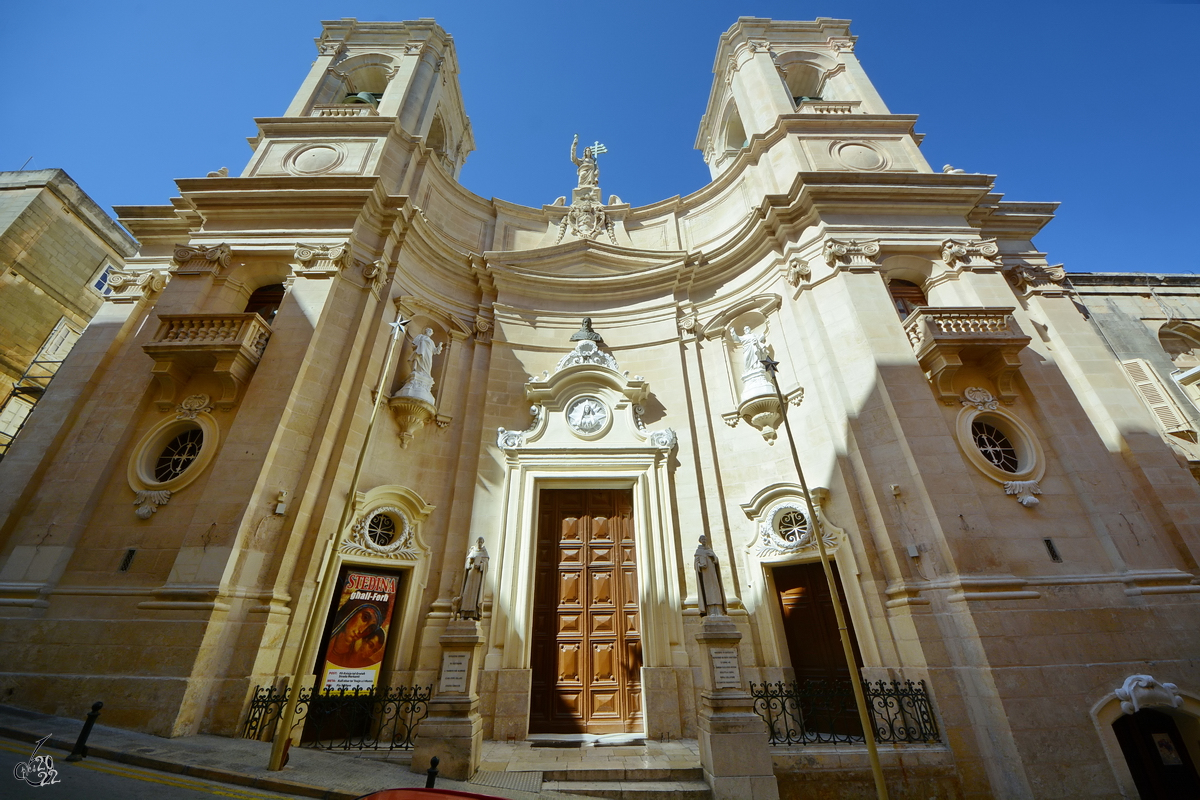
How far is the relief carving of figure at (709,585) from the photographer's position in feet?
26.3

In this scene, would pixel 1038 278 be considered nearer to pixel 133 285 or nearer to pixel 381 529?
pixel 381 529

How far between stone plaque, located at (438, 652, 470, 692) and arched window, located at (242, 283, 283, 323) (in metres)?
9.67

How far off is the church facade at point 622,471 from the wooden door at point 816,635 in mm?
83

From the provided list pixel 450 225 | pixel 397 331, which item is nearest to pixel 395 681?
pixel 397 331

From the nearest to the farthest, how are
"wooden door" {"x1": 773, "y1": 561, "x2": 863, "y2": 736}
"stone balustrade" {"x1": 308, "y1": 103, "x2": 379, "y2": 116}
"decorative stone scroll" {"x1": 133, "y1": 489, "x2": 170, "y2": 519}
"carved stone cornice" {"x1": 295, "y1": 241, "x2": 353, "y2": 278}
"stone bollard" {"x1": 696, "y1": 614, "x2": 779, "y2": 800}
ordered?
"stone bollard" {"x1": 696, "y1": 614, "x2": 779, "y2": 800} → "decorative stone scroll" {"x1": 133, "y1": 489, "x2": 170, "y2": 519} → "wooden door" {"x1": 773, "y1": 561, "x2": 863, "y2": 736} → "carved stone cornice" {"x1": 295, "y1": 241, "x2": 353, "y2": 278} → "stone balustrade" {"x1": 308, "y1": 103, "x2": 379, "y2": 116}

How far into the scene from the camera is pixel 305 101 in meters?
16.5

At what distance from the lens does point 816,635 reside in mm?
10109

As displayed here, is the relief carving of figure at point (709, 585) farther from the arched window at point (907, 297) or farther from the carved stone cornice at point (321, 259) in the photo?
the carved stone cornice at point (321, 259)

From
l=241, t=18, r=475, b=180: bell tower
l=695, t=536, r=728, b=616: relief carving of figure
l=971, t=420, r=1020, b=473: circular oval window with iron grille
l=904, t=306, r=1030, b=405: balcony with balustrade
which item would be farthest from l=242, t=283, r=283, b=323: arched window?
l=971, t=420, r=1020, b=473: circular oval window with iron grille

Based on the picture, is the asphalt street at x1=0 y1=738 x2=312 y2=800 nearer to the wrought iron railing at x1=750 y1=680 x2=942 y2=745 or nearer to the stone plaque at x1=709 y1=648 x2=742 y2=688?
the stone plaque at x1=709 y1=648 x2=742 y2=688

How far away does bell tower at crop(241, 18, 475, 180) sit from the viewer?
571 inches

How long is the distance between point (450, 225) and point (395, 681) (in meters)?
13.1

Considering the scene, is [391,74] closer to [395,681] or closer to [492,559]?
[492,559]

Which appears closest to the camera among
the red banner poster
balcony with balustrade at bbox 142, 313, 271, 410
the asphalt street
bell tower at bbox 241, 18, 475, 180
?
the asphalt street
